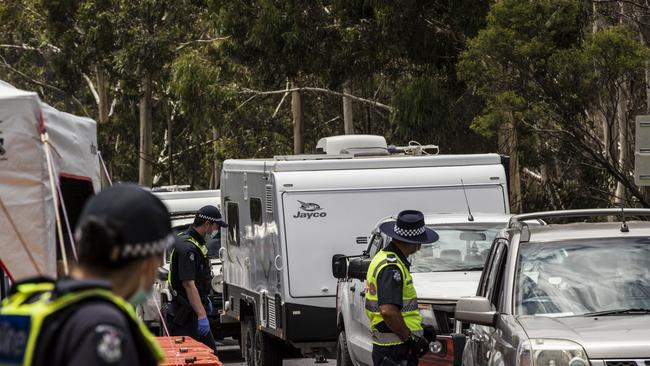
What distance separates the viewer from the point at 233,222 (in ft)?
59.3

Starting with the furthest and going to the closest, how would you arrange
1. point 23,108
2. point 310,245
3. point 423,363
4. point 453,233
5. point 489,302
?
point 310,245 → point 453,233 → point 423,363 → point 489,302 → point 23,108

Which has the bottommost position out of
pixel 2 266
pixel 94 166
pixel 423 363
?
pixel 423 363

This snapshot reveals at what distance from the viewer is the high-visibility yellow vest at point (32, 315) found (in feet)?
10.8

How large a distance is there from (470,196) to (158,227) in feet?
38.5

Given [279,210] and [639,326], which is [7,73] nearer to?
[279,210]

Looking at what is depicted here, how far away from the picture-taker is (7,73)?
52.3 meters

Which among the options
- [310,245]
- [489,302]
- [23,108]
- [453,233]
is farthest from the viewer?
[310,245]

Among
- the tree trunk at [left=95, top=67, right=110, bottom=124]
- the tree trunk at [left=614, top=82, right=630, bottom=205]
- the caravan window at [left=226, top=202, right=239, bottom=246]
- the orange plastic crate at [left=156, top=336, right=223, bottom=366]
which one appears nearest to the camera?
the orange plastic crate at [left=156, top=336, right=223, bottom=366]

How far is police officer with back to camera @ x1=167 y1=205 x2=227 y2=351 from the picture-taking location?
12.4m

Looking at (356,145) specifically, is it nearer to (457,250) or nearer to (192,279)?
(457,250)

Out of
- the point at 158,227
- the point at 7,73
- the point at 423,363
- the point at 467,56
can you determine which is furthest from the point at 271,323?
the point at 7,73

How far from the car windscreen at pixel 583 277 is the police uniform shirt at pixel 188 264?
4551 millimetres

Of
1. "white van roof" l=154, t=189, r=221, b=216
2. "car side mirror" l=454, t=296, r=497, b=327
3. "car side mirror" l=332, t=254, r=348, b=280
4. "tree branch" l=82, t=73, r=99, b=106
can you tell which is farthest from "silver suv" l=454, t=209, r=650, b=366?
"tree branch" l=82, t=73, r=99, b=106

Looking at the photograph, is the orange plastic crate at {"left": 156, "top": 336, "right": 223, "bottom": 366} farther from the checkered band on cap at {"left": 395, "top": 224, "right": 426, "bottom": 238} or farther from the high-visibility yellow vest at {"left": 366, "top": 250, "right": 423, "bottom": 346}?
the checkered band on cap at {"left": 395, "top": 224, "right": 426, "bottom": 238}
